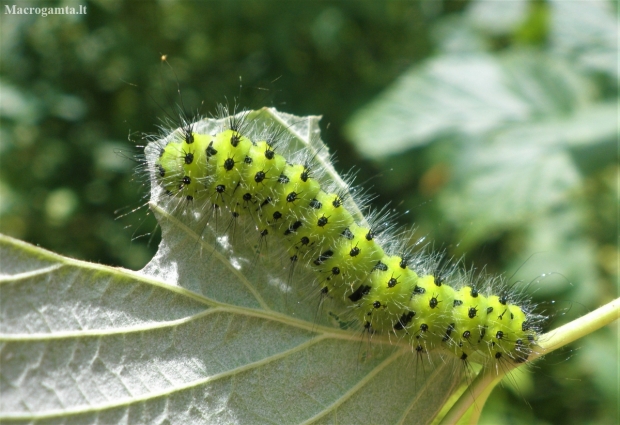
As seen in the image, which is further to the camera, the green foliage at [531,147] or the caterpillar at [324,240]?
the green foliage at [531,147]

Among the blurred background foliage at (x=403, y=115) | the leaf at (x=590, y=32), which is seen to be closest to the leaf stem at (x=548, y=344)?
the blurred background foliage at (x=403, y=115)

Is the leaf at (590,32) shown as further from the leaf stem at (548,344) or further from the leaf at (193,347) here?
the leaf at (193,347)

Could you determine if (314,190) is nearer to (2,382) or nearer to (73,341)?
(73,341)

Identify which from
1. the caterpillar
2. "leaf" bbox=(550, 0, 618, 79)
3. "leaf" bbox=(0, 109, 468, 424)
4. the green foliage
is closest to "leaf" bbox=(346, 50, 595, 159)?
the green foliage

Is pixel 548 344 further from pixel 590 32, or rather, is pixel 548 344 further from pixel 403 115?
pixel 403 115

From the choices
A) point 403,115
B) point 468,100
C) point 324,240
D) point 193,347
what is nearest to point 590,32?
point 468,100

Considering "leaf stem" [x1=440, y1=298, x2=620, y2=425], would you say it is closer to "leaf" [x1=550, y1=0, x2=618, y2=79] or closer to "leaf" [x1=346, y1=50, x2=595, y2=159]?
"leaf" [x1=550, y1=0, x2=618, y2=79]
